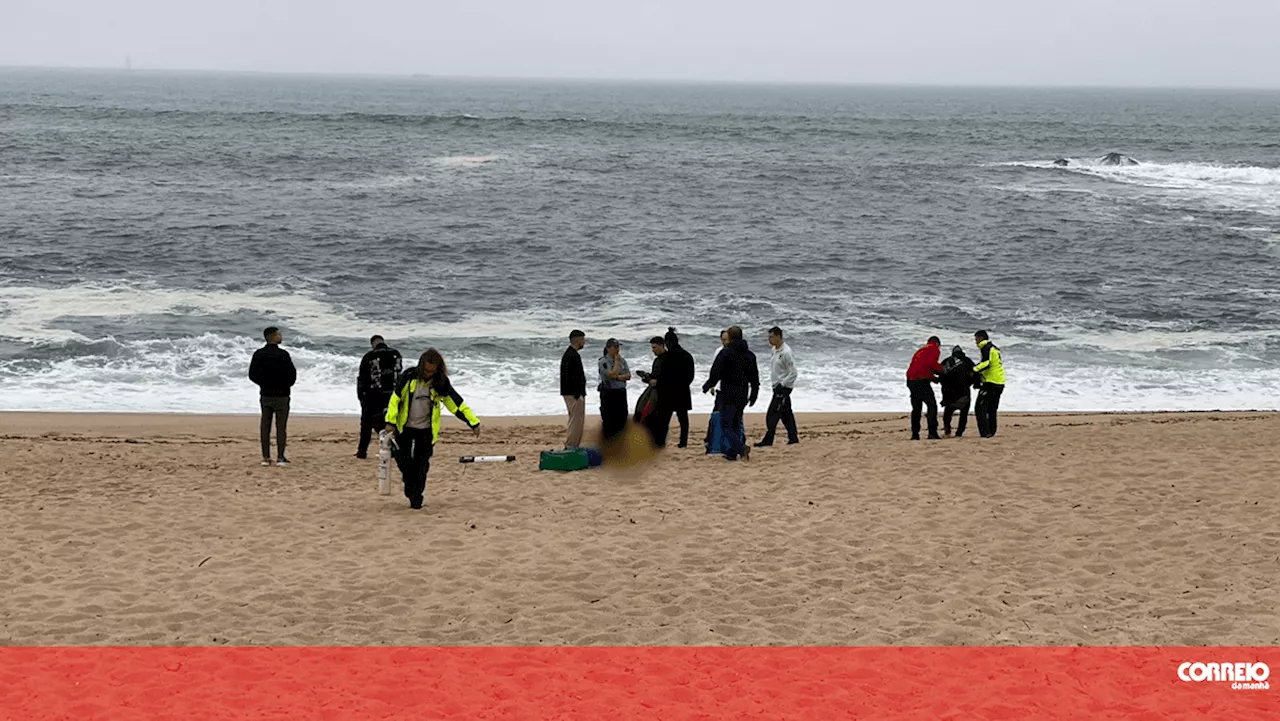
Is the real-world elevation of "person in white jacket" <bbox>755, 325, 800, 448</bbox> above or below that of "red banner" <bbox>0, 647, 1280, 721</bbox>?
above

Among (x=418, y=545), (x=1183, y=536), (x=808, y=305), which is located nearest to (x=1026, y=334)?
(x=808, y=305)

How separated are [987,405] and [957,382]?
527mm

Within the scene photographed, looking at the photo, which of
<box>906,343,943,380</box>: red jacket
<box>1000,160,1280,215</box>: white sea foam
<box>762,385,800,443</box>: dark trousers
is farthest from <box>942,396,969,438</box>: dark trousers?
<box>1000,160,1280,215</box>: white sea foam

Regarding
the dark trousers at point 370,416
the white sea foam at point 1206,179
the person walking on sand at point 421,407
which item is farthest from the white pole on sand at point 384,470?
the white sea foam at point 1206,179

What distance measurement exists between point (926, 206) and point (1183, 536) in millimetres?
42141

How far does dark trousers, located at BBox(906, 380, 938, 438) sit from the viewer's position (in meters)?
15.0

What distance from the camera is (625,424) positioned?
1435 centimetres

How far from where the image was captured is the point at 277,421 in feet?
44.5

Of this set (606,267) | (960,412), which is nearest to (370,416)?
(960,412)

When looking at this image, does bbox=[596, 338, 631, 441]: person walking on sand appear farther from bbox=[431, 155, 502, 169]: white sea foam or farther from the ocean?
bbox=[431, 155, 502, 169]: white sea foam

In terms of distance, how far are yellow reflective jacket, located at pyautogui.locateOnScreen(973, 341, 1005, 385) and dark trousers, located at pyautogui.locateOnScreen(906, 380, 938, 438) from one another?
1.97ft

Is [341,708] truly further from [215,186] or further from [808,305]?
[215,186]

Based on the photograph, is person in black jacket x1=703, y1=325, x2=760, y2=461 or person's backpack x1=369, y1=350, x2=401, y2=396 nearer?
person in black jacket x1=703, y1=325, x2=760, y2=461

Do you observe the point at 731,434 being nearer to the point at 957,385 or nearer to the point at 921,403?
the point at 921,403
